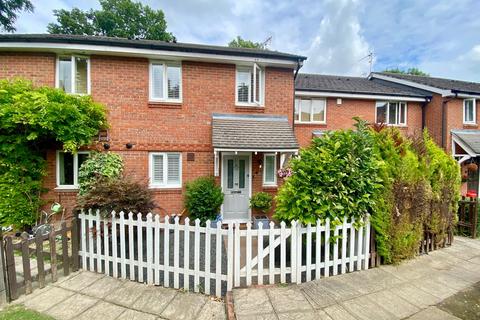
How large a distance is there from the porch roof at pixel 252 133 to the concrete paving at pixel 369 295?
4.76m

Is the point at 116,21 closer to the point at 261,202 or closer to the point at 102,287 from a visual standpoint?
the point at 261,202

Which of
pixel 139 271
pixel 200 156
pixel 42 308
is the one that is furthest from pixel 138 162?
pixel 42 308

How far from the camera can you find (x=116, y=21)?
2412 cm

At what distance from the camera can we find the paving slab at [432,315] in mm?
3178

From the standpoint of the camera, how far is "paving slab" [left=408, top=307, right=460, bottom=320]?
3.18 metres

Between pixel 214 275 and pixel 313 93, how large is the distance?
10.5 m

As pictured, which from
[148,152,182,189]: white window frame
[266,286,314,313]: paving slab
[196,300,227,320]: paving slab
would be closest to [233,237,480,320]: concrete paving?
[266,286,314,313]: paving slab

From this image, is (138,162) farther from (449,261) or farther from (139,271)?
(449,261)

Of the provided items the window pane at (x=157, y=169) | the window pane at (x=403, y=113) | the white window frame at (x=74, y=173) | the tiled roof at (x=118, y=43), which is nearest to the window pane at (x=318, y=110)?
the tiled roof at (x=118, y=43)

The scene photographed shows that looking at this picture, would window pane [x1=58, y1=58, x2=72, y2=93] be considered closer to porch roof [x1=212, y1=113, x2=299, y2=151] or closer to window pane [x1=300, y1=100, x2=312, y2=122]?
porch roof [x1=212, y1=113, x2=299, y2=151]

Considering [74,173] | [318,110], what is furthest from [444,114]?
[74,173]

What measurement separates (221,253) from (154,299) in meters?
1.33

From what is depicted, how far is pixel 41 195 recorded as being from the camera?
749 centimetres

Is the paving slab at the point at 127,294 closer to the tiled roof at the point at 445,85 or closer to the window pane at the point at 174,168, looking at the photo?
the window pane at the point at 174,168
